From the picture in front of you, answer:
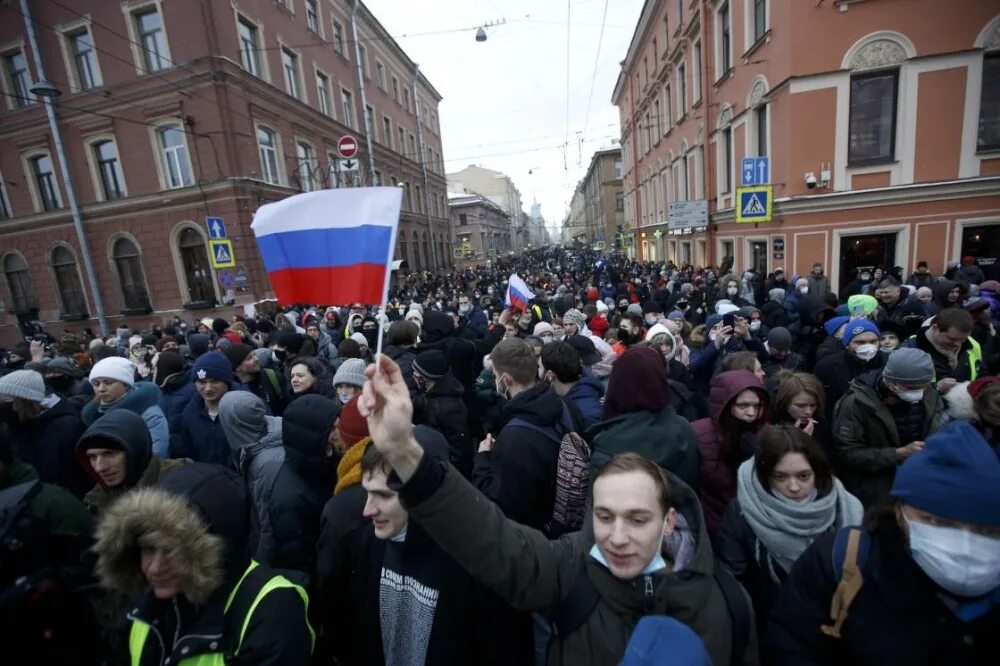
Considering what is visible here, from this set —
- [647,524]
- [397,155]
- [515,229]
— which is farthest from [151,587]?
[515,229]

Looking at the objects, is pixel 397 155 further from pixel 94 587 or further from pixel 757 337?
pixel 94 587

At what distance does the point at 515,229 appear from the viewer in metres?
91.4

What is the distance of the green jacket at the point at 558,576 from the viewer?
49.0 inches

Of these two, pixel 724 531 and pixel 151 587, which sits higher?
pixel 151 587

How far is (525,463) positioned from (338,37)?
29.1 metres

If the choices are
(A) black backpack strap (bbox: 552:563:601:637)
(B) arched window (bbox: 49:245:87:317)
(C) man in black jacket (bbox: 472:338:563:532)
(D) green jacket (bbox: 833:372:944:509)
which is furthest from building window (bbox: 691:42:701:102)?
(B) arched window (bbox: 49:245:87:317)

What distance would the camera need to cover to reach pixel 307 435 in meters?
2.30

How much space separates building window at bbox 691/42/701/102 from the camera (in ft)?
54.3

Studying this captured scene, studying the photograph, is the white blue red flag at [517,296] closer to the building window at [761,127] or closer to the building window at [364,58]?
the building window at [761,127]

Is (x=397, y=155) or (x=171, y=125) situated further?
(x=397, y=155)

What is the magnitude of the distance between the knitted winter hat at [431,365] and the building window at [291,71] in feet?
67.8

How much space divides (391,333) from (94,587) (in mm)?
3425

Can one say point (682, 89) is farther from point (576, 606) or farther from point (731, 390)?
point (576, 606)

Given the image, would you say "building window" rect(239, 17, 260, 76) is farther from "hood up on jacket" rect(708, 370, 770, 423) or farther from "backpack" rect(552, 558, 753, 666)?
"backpack" rect(552, 558, 753, 666)
